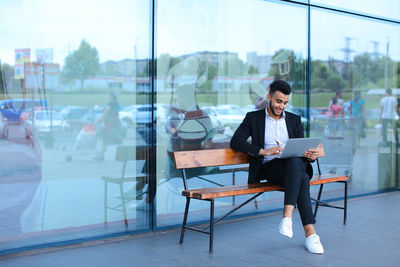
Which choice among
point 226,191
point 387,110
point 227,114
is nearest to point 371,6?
point 387,110

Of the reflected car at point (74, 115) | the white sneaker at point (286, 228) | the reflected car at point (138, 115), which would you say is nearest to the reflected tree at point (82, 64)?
the reflected car at point (74, 115)

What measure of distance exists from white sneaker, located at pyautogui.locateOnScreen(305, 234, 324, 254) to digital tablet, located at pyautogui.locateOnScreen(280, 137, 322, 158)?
775 millimetres

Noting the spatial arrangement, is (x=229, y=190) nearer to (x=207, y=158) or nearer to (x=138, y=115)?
(x=207, y=158)

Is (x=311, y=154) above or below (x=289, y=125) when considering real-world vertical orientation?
below

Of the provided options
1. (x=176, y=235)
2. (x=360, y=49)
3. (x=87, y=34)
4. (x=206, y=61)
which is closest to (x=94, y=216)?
(x=176, y=235)

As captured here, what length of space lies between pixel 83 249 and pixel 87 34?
6.74 feet

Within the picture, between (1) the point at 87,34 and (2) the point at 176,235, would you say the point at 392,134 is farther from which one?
(1) the point at 87,34

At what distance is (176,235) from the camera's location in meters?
5.71

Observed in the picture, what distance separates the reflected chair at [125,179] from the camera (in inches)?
225

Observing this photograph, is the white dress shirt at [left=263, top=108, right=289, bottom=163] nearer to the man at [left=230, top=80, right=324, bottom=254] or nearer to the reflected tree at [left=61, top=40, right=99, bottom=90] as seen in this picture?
the man at [left=230, top=80, right=324, bottom=254]

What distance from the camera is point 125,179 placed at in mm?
5828

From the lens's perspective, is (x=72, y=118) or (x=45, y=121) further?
(x=72, y=118)

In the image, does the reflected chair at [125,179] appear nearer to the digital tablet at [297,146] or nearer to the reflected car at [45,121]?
the reflected car at [45,121]

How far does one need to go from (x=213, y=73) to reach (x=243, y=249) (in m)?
2.35
